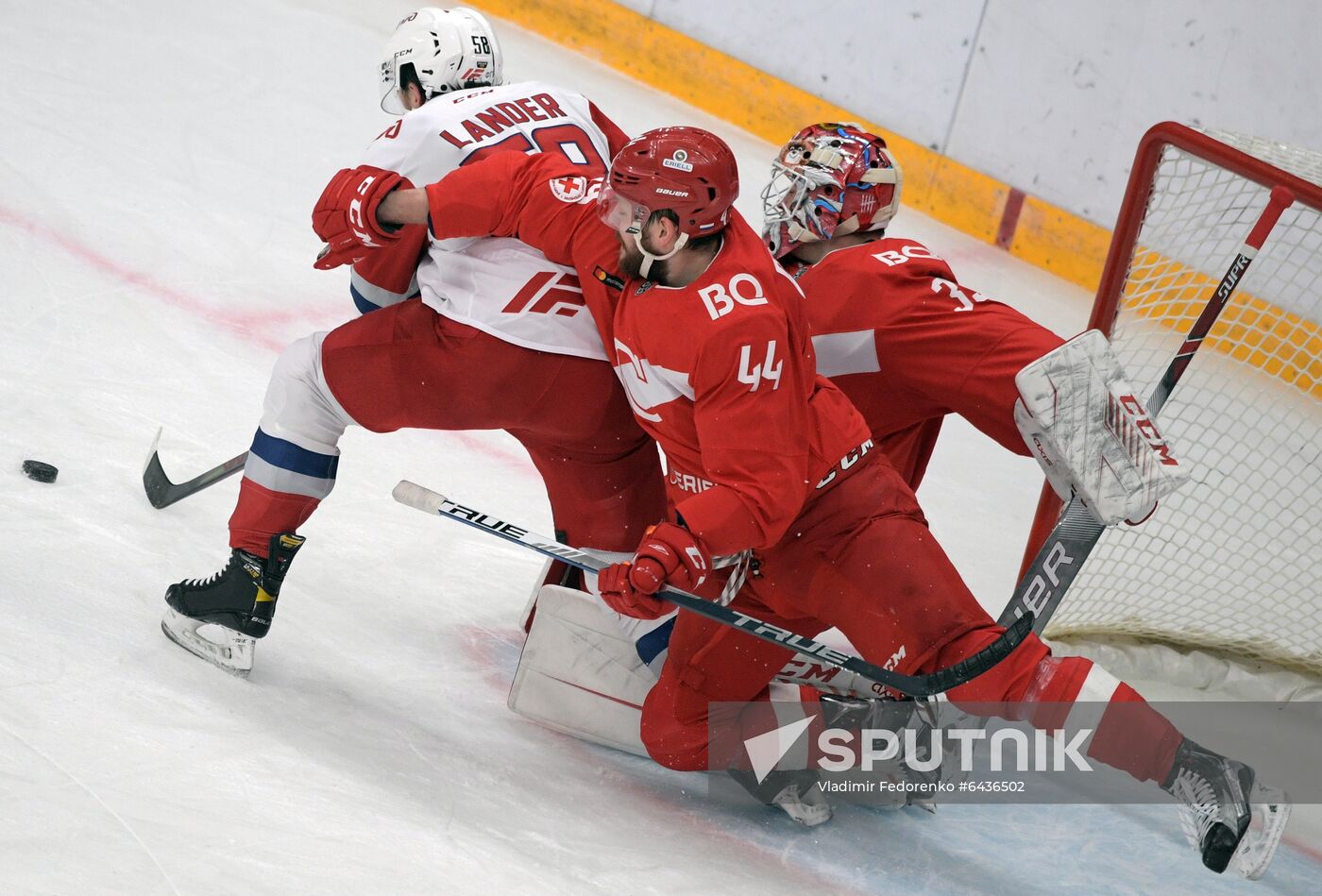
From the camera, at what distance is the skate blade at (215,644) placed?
7.77ft

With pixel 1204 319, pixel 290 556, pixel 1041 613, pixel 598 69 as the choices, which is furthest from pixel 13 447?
pixel 598 69

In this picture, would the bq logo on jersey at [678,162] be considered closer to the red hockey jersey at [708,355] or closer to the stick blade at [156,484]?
the red hockey jersey at [708,355]

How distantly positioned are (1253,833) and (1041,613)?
482mm

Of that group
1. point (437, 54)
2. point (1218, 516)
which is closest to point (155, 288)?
point (437, 54)

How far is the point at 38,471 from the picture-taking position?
2.79m

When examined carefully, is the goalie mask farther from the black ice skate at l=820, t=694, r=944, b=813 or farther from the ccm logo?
the black ice skate at l=820, t=694, r=944, b=813

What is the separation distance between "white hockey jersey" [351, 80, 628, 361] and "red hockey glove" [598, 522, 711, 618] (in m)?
0.47

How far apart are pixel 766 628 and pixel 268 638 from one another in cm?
90

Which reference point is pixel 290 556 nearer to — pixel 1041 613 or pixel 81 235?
pixel 1041 613

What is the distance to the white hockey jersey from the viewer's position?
7.93 ft

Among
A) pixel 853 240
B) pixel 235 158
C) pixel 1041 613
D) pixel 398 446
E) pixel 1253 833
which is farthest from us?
pixel 235 158

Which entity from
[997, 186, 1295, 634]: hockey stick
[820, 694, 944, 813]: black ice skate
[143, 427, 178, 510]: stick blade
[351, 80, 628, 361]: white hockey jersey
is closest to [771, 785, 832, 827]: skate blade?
[820, 694, 944, 813]: black ice skate

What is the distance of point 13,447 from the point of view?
9.45 ft

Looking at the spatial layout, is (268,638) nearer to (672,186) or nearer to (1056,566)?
(672,186)
